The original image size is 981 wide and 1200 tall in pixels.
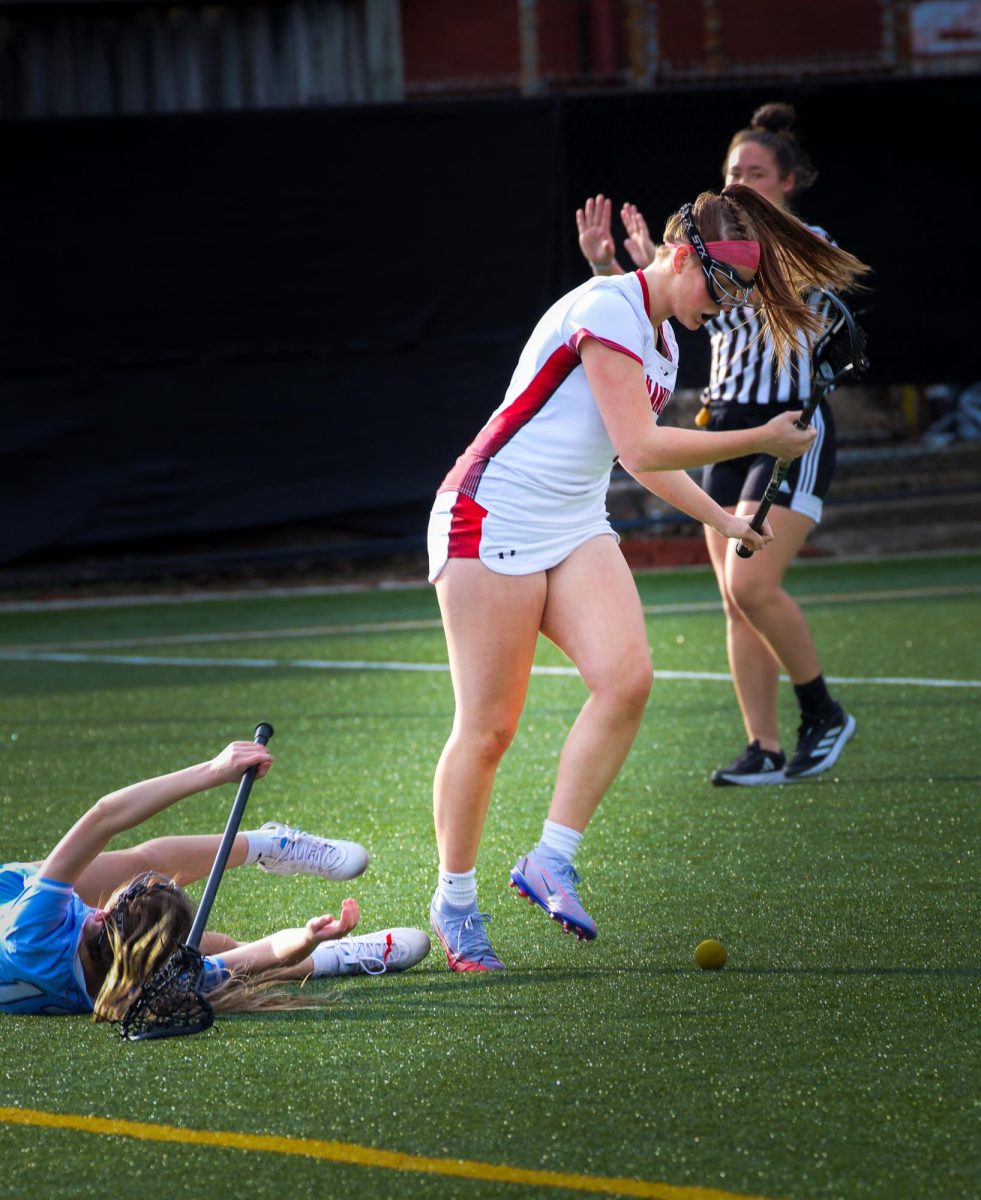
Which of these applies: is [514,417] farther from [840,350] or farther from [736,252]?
[840,350]

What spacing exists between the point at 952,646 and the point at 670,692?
1612mm

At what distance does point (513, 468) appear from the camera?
416 cm

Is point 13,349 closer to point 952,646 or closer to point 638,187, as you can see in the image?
point 638,187

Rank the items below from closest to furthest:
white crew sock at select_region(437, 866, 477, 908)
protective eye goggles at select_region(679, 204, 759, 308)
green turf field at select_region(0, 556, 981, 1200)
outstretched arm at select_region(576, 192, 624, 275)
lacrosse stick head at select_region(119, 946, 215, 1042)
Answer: green turf field at select_region(0, 556, 981, 1200) → lacrosse stick head at select_region(119, 946, 215, 1042) → protective eye goggles at select_region(679, 204, 759, 308) → white crew sock at select_region(437, 866, 477, 908) → outstretched arm at select_region(576, 192, 624, 275)

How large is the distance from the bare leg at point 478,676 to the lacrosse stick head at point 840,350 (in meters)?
1.05

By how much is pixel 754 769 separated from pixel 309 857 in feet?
7.28

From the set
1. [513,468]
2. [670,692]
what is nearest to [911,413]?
[670,692]

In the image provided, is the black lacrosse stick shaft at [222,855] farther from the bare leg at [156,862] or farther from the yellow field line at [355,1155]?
the yellow field line at [355,1155]

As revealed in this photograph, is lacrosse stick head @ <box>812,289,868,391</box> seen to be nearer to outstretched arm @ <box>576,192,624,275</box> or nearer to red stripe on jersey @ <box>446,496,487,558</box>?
outstretched arm @ <box>576,192,624,275</box>

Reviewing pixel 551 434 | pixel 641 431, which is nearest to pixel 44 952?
pixel 551 434

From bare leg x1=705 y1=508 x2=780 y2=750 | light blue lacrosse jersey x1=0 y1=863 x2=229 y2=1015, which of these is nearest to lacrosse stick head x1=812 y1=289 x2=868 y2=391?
bare leg x1=705 y1=508 x2=780 y2=750

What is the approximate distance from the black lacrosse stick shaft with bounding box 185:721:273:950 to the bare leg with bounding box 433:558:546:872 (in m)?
0.45

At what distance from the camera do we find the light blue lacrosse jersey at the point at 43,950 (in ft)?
12.6

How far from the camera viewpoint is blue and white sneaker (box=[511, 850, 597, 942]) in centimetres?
423
